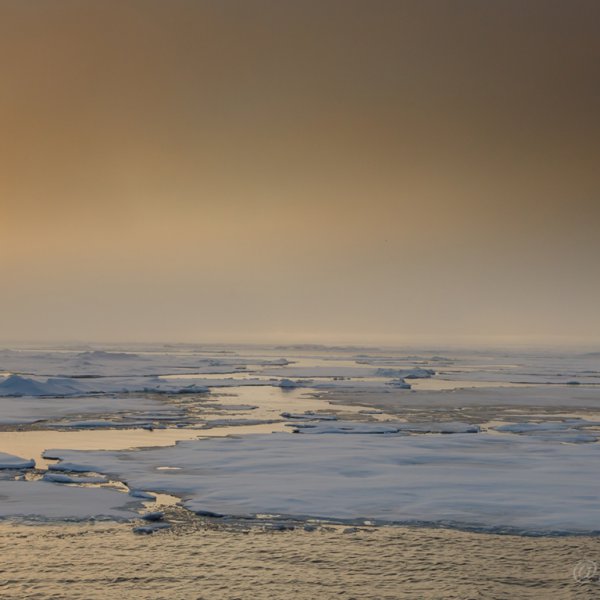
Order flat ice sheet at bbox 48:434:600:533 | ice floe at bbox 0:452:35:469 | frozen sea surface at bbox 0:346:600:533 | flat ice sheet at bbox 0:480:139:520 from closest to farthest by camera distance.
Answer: flat ice sheet at bbox 0:480:139:520 < flat ice sheet at bbox 48:434:600:533 < frozen sea surface at bbox 0:346:600:533 < ice floe at bbox 0:452:35:469

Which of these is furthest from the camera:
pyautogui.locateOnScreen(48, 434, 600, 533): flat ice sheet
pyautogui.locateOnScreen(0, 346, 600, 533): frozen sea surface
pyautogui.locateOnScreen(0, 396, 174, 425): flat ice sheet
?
pyautogui.locateOnScreen(0, 396, 174, 425): flat ice sheet

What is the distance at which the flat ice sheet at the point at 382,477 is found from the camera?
1038 cm

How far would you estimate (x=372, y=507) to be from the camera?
35.0ft

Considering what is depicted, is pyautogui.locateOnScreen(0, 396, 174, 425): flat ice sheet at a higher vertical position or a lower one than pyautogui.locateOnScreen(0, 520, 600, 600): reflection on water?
lower

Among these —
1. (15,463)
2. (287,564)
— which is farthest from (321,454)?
(287,564)

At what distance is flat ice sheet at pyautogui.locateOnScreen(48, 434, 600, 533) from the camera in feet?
34.0

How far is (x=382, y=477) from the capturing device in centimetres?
1273

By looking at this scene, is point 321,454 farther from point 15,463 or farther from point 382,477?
point 15,463

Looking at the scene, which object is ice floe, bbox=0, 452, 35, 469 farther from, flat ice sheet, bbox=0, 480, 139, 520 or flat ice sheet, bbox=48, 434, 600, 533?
flat ice sheet, bbox=0, 480, 139, 520

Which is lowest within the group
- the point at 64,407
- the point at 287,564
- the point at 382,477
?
the point at 64,407

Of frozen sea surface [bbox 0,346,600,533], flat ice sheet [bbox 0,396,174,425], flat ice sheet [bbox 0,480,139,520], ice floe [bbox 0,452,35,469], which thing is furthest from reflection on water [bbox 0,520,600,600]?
flat ice sheet [bbox 0,396,174,425]

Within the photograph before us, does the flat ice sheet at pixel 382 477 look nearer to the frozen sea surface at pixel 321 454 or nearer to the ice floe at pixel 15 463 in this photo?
the frozen sea surface at pixel 321 454

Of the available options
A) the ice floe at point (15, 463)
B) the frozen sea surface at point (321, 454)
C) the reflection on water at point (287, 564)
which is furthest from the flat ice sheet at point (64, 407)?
the reflection on water at point (287, 564)

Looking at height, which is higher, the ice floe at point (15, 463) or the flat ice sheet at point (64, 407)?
the ice floe at point (15, 463)
